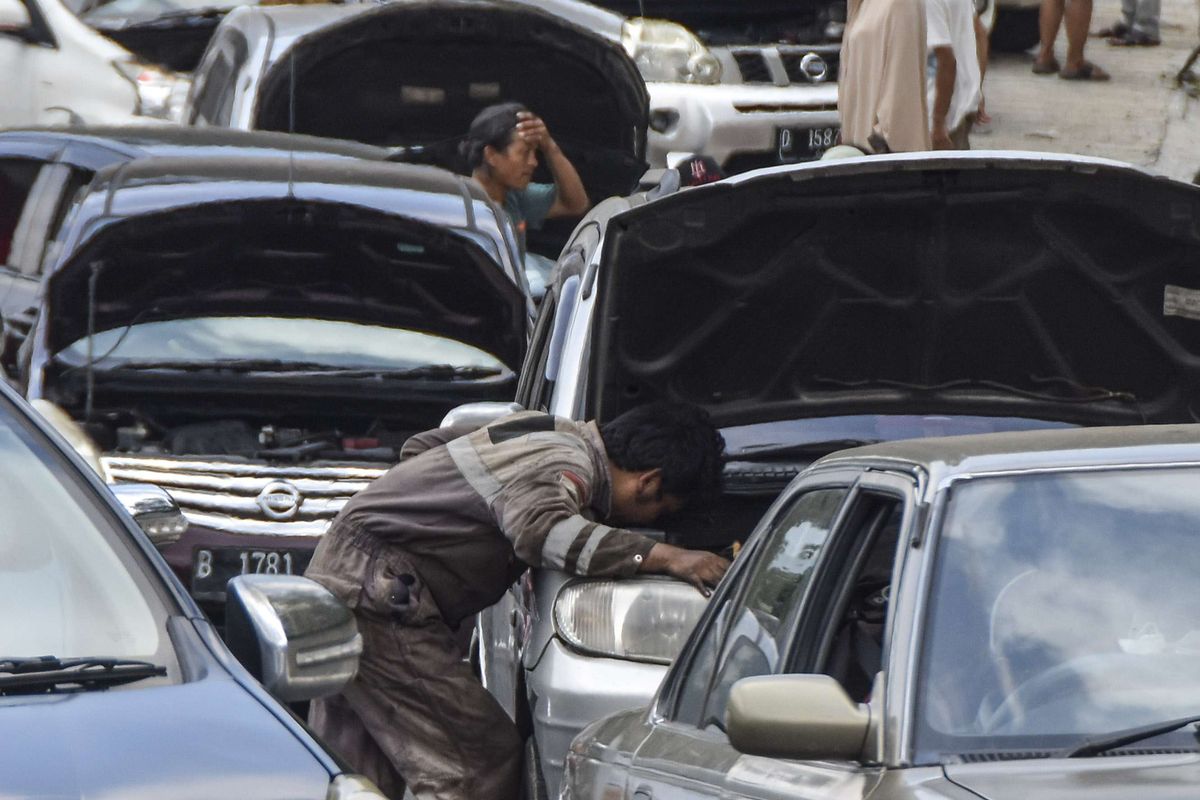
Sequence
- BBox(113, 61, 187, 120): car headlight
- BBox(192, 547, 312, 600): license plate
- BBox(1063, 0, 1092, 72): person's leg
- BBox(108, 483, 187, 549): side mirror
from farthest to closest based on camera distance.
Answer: BBox(1063, 0, 1092, 72): person's leg
BBox(113, 61, 187, 120): car headlight
BBox(192, 547, 312, 600): license plate
BBox(108, 483, 187, 549): side mirror

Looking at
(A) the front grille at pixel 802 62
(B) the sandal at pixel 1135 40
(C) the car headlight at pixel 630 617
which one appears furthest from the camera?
(B) the sandal at pixel 1135 40

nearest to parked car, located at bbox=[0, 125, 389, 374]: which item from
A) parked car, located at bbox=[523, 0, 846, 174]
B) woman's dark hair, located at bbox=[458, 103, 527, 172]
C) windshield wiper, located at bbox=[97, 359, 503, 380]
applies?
woman's dark hair, located at bbox=[458, 103, 527, 172]

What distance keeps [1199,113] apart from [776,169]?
12466 millimetres

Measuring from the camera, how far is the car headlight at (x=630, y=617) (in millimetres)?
6336

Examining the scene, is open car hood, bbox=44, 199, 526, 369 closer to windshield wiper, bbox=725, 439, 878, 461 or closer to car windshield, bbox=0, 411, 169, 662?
windshield wiper, bbox=725, 439, 878, 461

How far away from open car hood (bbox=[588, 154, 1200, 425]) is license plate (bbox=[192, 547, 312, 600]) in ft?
5.94

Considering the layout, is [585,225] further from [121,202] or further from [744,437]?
[121,202]

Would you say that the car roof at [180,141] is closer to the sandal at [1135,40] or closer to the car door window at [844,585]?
the car door window at [844,585]

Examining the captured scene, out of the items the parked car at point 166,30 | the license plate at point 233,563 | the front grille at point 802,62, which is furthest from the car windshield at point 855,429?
the parked car at point 166,30

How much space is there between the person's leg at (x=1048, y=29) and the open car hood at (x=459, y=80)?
6485 millimetres

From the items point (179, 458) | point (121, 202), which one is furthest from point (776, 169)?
point (121, 202)

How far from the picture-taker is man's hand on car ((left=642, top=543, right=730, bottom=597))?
6.38m

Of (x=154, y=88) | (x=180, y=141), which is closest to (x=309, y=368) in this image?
(x=180, y=141)

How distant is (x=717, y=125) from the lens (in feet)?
51.8
